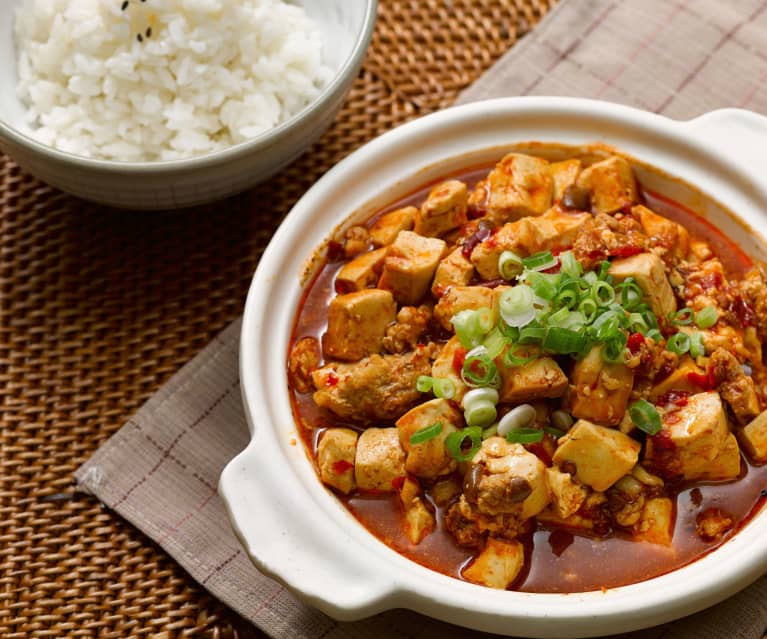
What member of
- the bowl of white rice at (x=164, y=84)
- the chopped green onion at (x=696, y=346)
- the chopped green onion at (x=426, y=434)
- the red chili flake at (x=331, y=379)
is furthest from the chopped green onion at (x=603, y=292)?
the bowl of white rice at (x=164, y=84)

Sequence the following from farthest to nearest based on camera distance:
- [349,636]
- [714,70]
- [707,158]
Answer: [714,70]
[707,158]
[349,636]

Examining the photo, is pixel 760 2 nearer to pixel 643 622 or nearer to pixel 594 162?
pixel 594 162

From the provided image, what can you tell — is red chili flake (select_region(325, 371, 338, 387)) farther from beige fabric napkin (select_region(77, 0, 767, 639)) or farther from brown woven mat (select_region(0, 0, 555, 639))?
brown woven mat (select_region(0, 0, 555, 639))

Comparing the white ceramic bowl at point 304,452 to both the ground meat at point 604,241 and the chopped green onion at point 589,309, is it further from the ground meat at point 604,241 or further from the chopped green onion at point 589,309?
the chopped green onion at point 589,309

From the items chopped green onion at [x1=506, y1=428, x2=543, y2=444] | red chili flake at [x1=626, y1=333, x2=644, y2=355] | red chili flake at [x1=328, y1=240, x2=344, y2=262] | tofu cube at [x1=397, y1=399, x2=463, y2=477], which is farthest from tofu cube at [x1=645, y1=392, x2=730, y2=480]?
red chili flake at [x1=328, y1=240, x2=344, y2=262]

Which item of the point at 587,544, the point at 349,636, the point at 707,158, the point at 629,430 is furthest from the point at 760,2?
the point at 349,636

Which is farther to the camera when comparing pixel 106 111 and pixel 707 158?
pixel 106 111
